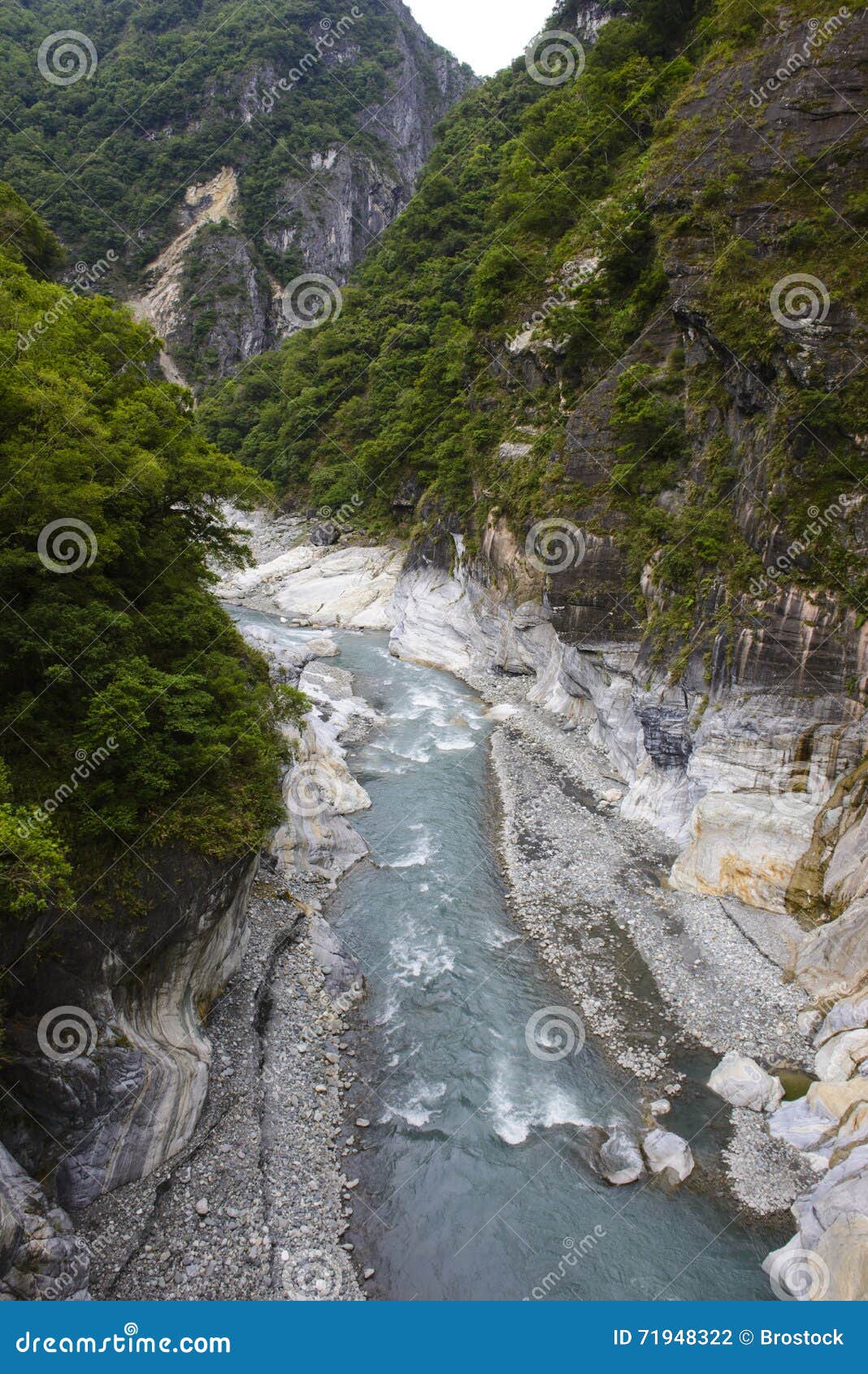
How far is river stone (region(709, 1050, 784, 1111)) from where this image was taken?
460 inches

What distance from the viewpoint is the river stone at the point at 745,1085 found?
38.4ft

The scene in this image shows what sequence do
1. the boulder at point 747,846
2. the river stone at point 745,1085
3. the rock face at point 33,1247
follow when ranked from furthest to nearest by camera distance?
the boulder at point 747,846 < the river stone at point 745,1085 < the rock face at point 33,1247

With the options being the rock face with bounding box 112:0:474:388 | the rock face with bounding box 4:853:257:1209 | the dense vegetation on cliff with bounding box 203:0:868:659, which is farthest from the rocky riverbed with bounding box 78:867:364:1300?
the rock face with bounding box 112:0:474:388

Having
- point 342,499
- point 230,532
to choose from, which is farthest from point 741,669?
point 342,499

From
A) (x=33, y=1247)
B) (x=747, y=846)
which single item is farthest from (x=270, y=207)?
(x=33, y=1247)

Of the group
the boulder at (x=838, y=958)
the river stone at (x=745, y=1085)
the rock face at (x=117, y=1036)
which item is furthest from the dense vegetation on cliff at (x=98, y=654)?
the boulder at (x=838, y=958)

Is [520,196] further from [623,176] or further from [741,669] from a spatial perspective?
[741,669]

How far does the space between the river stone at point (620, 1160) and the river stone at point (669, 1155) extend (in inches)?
7.3

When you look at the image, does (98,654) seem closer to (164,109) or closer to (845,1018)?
(845,1018)

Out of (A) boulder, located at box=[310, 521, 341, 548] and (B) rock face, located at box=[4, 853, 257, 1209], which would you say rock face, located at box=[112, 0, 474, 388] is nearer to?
(A) boulder, located at box=[310, 521, 341, 548]

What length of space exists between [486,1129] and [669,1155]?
116 inches

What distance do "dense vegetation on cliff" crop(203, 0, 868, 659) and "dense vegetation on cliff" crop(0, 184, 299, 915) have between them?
43.9 ft

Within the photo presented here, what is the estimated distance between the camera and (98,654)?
9914 mm

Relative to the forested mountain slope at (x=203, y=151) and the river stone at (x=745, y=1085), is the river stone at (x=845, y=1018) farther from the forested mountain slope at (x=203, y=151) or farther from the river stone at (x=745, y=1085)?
the forested mountain slope at (x=203, y=151)
